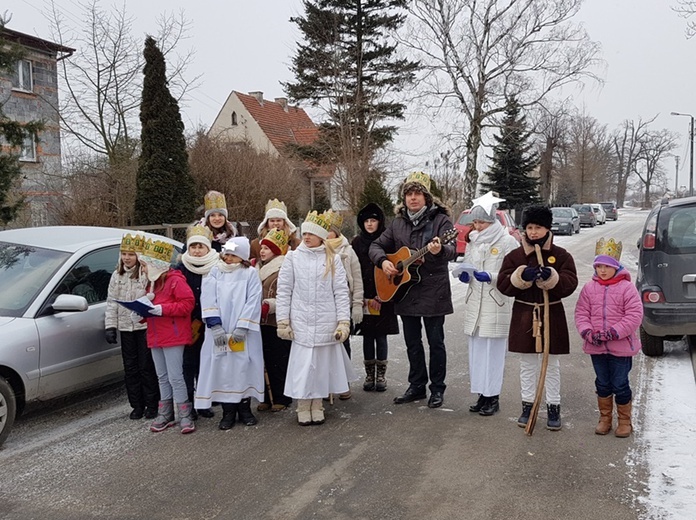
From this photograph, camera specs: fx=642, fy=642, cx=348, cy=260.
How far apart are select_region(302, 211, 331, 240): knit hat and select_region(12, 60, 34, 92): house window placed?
18.1m

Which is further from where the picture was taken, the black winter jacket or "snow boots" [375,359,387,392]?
"snow boots" [375,359,387,392]

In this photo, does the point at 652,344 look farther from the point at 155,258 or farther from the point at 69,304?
the point at 69,304

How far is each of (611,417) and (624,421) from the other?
5.5 inches

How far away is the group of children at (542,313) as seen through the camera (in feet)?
16.3

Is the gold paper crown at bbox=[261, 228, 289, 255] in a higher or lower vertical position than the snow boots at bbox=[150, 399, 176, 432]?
higher

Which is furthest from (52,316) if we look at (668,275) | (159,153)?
(159,153)

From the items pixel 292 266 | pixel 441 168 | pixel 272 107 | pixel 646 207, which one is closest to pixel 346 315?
pixel 292 266

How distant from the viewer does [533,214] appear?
5.10 m

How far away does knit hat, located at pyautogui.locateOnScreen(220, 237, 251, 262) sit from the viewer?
5.39 meters

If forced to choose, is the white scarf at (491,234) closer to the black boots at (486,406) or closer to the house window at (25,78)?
the black boots at (486,406)

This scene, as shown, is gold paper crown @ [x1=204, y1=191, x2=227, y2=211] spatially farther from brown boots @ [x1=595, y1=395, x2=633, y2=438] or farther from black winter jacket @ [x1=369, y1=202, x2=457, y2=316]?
brown boots @ [x1=595, y1=395, x2=633, y2=438]

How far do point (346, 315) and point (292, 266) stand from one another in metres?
0.63

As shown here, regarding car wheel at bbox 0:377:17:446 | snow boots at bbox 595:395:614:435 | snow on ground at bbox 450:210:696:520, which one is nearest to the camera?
snow on ground at bbox 450:210:696:520

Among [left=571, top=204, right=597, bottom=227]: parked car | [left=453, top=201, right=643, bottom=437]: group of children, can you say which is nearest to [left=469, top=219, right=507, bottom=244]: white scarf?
[left=453, top=201, right=643, bottom=437]: group of children
